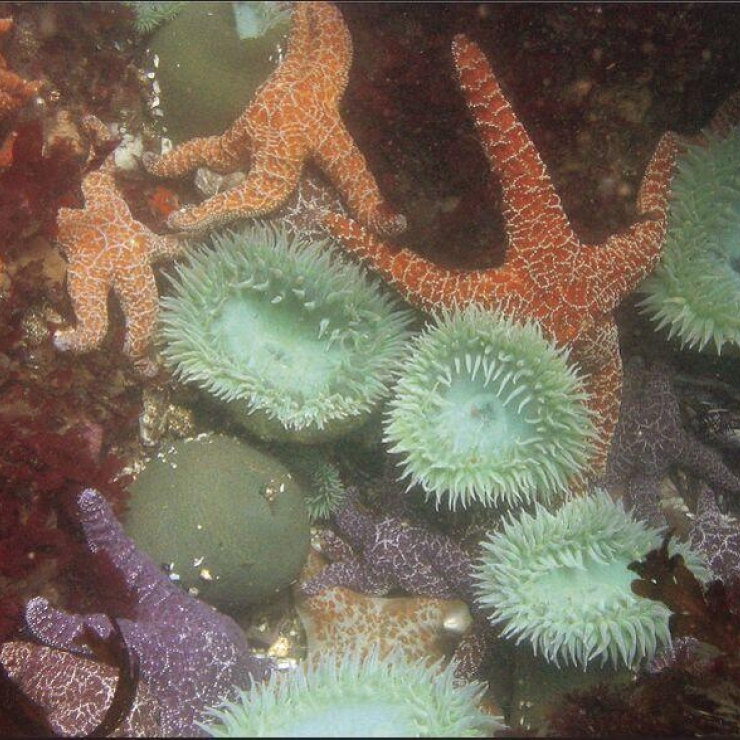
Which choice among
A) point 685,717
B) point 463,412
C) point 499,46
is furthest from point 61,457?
point 685,717

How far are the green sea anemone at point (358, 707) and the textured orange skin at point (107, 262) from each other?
5.72 feet

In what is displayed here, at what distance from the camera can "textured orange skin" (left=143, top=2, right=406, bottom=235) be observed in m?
3.50

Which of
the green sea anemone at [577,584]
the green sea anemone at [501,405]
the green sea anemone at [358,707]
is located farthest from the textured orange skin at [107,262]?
the green sea anemone at [577,584]

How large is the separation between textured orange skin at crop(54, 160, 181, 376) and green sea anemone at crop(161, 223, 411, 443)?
0.42ft

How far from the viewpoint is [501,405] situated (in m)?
3.66

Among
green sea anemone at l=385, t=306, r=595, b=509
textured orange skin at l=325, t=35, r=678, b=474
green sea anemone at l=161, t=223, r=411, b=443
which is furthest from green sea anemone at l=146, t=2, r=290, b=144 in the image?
green sea anemone at l=385, t=306, r=595, b=509

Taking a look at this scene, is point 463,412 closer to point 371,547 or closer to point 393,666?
point 371,547

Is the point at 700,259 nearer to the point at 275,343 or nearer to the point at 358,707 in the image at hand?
the point at 275,343

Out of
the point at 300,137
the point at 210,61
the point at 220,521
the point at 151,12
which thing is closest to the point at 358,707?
the point at 220,521

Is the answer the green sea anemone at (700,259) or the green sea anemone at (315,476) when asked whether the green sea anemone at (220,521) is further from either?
the green sea anemone at (700,259)

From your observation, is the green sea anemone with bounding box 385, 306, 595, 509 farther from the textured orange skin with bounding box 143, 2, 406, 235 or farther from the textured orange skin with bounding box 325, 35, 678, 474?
the textured orange skin with bounding box 143, 2, 406, 235

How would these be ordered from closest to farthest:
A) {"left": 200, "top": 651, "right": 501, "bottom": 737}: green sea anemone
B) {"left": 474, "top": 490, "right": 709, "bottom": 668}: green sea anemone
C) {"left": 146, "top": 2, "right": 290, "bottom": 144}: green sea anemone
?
{"left": 200, "top": 651, "right": 501, "bottom": 737}: green sea anemone
{"left": 474, "top": 490, "right": 709, "bottom": 668}: green sea anemone
{"left": 146, "top": 2, "right": 290, "bottom": 144}: green sea anemone

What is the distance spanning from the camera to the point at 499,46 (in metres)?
3.33

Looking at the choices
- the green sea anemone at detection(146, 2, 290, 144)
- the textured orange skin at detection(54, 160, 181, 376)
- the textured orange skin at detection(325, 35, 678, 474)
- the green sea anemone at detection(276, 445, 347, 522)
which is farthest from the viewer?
the green sea anemone at detection(276, 445, 347, 522)
